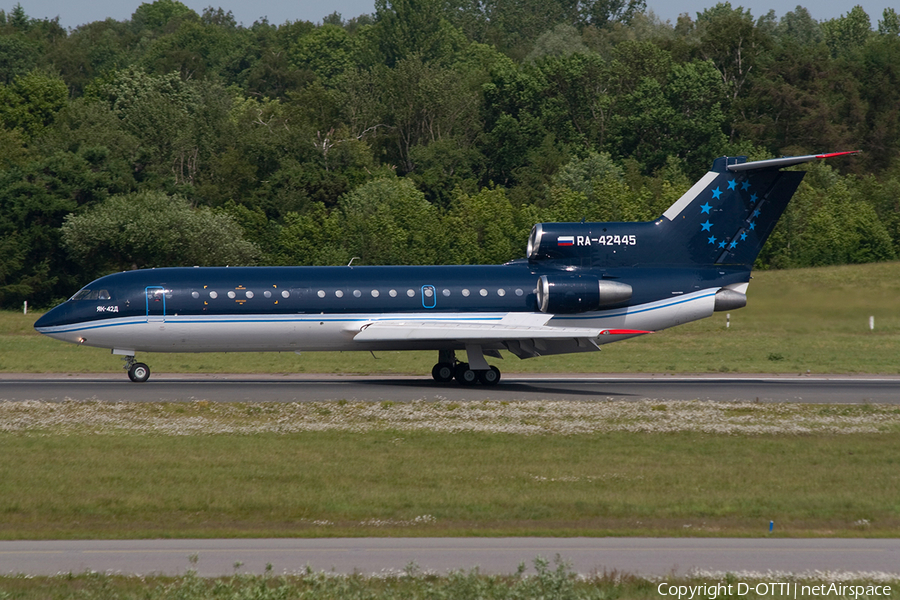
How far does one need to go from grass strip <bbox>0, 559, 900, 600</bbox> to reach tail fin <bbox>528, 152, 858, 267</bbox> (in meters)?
24.4

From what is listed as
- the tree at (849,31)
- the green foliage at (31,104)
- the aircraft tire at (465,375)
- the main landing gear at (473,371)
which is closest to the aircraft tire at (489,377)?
the main landing gear at (473,371)

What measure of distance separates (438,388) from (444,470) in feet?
47.3

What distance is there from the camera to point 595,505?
17188 millimetres

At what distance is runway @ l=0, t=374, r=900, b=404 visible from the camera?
103 feet

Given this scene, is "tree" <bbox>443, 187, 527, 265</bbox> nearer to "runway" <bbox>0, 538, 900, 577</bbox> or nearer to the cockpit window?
the cockpit window

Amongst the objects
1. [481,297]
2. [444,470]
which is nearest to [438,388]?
[481,297]

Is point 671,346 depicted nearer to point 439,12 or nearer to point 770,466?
point 770,466

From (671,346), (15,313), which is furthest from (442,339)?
(15,313)

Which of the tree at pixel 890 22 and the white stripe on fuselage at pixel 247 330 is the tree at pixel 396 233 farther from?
the tree at pixel 890 22

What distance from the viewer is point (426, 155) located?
10325 centimetres

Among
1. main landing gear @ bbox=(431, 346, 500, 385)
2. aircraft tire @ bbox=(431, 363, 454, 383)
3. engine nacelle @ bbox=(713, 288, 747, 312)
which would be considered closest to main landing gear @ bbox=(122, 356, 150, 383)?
aircraft tire @ bbox=(431, 363, 454, 383)

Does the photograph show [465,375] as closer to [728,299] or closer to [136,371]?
[728,299]

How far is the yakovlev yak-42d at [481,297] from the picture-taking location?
1353 inches

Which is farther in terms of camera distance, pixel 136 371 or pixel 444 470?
pixel 136 371
